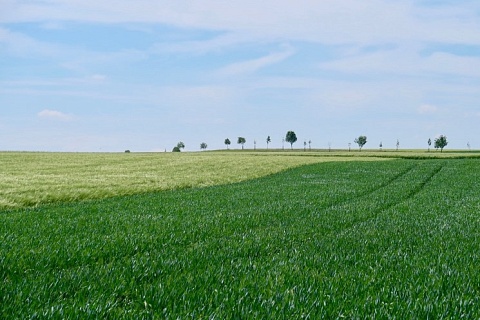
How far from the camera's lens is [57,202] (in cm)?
2417

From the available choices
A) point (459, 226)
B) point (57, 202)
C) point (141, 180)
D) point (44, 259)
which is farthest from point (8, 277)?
point (141, 180)

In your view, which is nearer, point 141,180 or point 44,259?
point 44,259

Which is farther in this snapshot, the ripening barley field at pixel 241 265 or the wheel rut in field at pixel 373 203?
the wheel rut in field at pixel 373 203

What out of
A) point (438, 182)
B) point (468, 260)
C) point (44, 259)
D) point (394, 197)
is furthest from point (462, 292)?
point (438, 182)

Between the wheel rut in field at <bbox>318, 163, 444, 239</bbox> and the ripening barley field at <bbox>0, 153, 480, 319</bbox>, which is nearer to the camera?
the ripening barley field at <bbox>0, 153, 480, 319</bbox>

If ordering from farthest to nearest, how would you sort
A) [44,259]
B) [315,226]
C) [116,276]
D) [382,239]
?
[315,226] → [382,239] → [44,259] → [116,276]

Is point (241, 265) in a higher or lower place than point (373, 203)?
higher

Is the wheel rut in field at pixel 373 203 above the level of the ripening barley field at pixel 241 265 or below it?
below

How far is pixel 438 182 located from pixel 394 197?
39.4 feet

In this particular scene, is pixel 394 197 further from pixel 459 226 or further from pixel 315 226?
pixel 315 226

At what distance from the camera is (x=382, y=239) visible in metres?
11.4

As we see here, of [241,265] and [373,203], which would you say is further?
[373,203]

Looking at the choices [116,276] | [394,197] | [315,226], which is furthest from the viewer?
[394,197]

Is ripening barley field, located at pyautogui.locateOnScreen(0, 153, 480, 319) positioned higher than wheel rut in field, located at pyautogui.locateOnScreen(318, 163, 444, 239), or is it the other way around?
ripening barley field, located at pyautogui.locateOnScreen(0, 153, 480, 319)
